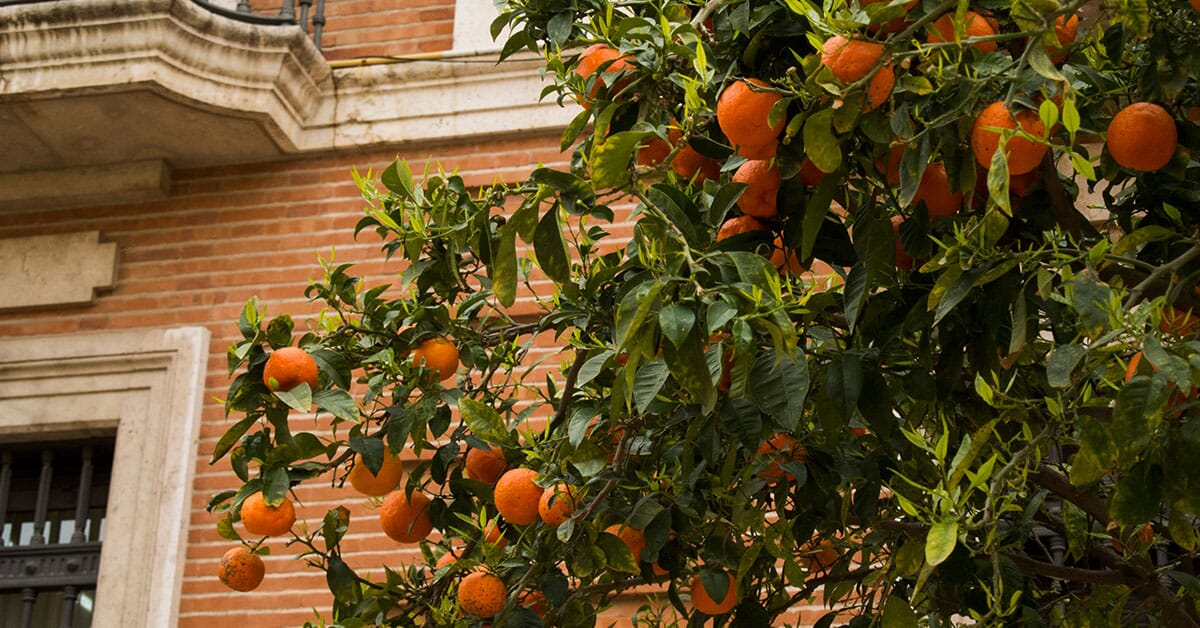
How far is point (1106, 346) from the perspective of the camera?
195 cm

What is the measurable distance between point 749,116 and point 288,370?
106 cm

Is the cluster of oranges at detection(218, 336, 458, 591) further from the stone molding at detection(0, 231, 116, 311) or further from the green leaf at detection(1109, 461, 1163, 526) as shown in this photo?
the stone molding at detection(0, 231, 116, 311)

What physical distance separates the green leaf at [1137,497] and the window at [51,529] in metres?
4.32

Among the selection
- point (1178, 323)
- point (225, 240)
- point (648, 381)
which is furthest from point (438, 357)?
point (225, 240)

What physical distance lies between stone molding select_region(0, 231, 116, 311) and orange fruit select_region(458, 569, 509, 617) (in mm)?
3504

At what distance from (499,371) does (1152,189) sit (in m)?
3.04

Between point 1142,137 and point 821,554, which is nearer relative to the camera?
point 1142,137

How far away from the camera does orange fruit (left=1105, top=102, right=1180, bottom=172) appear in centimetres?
220

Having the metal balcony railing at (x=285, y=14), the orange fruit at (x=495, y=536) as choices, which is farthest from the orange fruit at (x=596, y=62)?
the metal balcony railing at (x=285, y=14)

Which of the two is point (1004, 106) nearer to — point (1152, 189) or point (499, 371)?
point (1152, 189)

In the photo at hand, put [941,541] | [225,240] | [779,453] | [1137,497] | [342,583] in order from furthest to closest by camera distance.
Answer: [225,240] → [342,583] → [779,453] → [1137,497] → [941,541]

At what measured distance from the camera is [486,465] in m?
3.09

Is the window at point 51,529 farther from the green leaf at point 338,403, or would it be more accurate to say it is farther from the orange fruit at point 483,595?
the orange fruit at point 483,595

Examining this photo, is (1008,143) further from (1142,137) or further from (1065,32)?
(1065,32)
